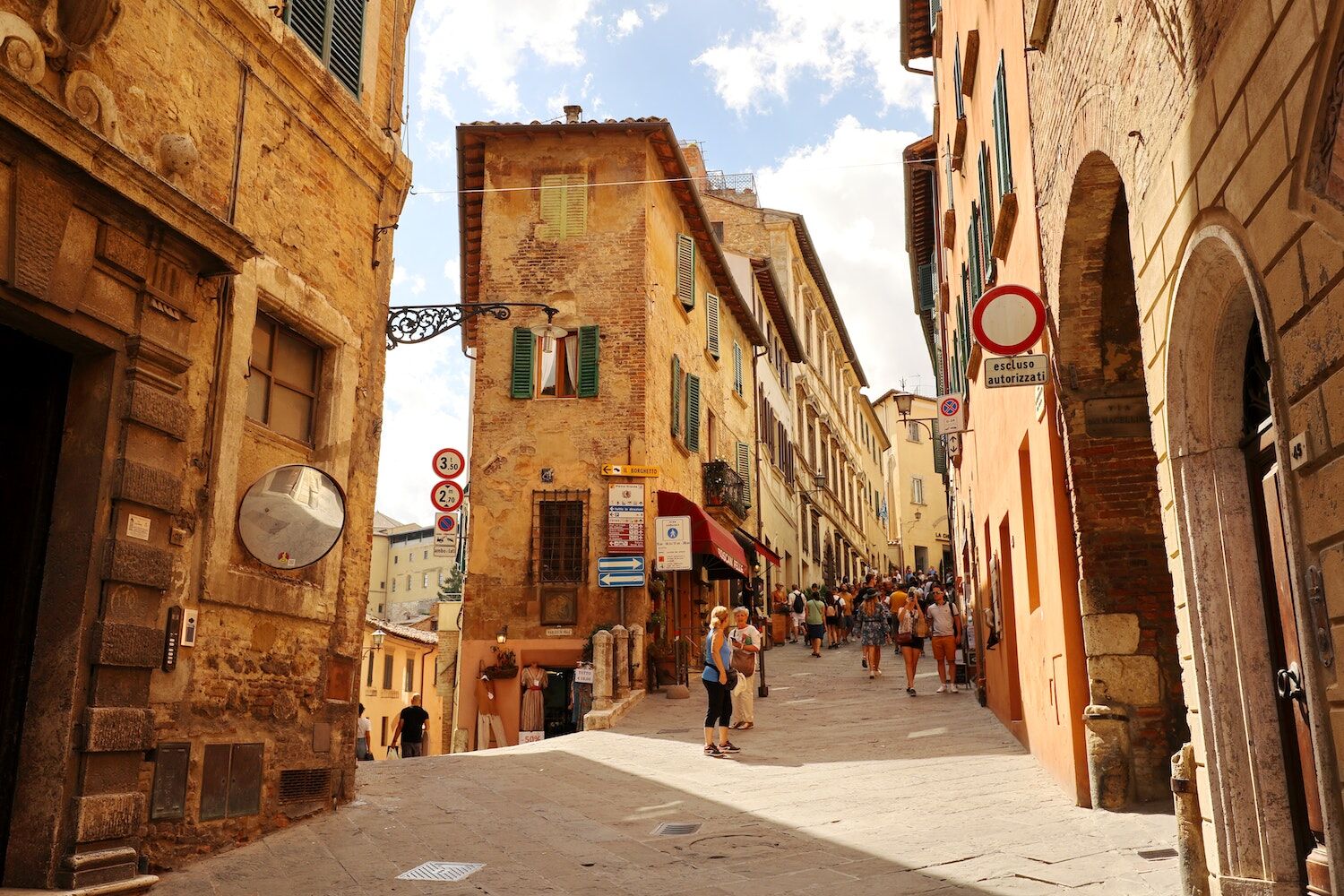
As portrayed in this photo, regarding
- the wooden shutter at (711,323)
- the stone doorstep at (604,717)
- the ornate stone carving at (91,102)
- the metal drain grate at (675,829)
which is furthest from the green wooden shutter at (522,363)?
the ornate stone carving at (91,102)

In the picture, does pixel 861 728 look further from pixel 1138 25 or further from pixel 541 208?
pixel 541 208

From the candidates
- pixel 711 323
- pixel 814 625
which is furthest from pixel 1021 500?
pixel 711 323

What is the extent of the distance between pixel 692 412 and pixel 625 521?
15.1 ft

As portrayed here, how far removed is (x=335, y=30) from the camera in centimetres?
929

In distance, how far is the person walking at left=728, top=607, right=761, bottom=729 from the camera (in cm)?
1294

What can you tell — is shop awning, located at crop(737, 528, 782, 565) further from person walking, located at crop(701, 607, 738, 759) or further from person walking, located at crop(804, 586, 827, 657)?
person walking, located at crop(701, 607, 738, 759)

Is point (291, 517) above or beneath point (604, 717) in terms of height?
above

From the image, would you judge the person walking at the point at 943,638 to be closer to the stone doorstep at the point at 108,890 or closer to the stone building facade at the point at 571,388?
the stone building facade at the point at 571,388

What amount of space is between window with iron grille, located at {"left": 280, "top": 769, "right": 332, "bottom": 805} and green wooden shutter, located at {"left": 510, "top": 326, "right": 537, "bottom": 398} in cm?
1156

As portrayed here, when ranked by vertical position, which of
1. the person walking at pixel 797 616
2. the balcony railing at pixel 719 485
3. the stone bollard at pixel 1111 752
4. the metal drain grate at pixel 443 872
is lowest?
the metal drain grate at pixel 443 872

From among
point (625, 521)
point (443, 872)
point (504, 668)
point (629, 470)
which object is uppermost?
point (629, 470)

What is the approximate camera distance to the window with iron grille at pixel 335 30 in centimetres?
885

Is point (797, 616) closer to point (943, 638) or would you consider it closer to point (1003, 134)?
point (943, 638)

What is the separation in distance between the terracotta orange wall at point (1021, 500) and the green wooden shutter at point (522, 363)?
7904mm
